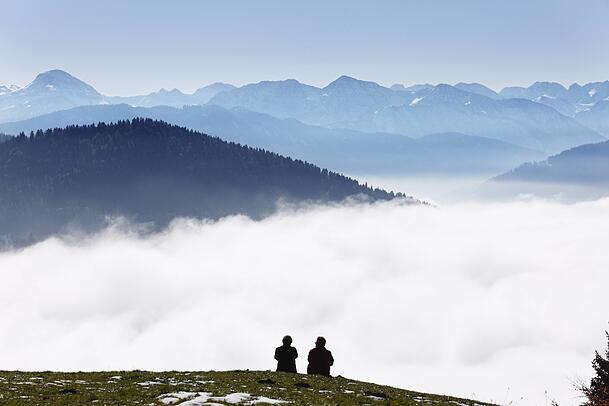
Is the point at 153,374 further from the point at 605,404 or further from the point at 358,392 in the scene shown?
the point at 605,404

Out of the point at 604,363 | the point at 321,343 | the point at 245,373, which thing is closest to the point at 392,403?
the point at 321,343

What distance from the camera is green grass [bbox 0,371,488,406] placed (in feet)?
79.1

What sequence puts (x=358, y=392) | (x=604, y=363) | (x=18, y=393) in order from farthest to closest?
(x=604, y=363), (x=358, y=392), (x=18, y=393)

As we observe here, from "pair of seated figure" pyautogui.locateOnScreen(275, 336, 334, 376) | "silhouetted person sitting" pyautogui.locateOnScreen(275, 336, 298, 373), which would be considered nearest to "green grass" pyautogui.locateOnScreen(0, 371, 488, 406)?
"pair of seated figure" pyautogui.locateOnScreen(275, 336, 334, 376)

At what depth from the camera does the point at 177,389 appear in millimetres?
26703

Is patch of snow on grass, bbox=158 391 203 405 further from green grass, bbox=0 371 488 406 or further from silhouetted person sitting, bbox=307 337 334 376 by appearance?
silhouetted person sitting, bbox=307 337 334 376

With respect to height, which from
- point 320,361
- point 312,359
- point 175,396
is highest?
point 312,359

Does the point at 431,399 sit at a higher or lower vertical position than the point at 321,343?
lower

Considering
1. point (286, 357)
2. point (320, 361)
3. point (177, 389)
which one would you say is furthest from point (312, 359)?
point (177, 389)

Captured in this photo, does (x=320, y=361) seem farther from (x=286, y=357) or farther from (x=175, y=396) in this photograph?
(x=175, y=396)

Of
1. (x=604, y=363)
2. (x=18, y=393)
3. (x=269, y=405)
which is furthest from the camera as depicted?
(x=604, y=363)

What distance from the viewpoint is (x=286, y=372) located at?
113ft

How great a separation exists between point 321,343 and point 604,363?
2532 cm

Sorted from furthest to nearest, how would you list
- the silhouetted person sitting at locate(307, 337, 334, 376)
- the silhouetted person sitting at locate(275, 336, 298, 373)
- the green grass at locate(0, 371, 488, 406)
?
the silhouetted person sitting at locate(275, 336, 298, 373), the silhouetted person sitting at locate(307, 337, 334, 376), the green grass at locate(0, 371, 488, 406)
